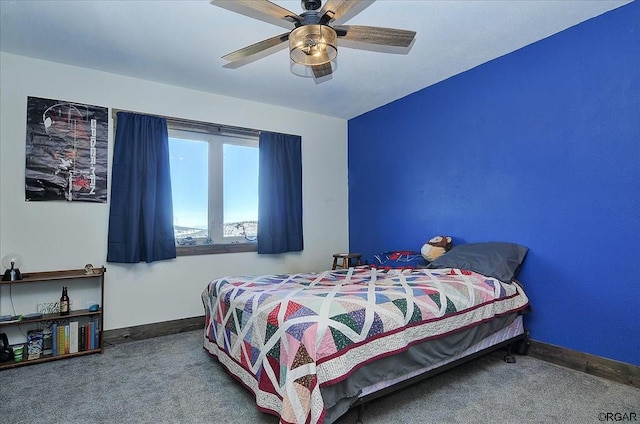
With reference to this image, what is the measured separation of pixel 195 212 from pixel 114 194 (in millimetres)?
825

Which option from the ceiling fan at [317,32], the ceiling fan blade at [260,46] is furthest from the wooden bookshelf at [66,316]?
the ceiling fan at [317,32]

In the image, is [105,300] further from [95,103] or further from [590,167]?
[590,167]

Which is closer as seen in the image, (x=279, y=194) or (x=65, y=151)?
(x=65, y=151)

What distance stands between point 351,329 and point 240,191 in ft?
9.23

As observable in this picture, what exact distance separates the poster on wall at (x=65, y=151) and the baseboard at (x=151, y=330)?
51.8 inches

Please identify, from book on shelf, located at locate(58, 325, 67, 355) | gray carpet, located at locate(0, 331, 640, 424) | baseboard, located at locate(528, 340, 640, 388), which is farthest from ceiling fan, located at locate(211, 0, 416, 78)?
book on shelf, located at locate(58, 325, 67, 355)

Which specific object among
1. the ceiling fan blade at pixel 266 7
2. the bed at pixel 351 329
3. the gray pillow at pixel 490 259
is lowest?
the bed at pixel 351 329

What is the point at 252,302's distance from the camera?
217cm

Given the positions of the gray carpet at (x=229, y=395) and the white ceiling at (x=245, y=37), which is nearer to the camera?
the gray carpet at (x=229, y=395)

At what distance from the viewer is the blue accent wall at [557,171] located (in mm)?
2412

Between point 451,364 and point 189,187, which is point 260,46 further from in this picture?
point 451,364

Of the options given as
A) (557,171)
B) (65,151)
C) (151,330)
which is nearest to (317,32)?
(557,171)

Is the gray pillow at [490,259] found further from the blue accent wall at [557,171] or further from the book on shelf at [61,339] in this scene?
the book on shelf at [61,339]

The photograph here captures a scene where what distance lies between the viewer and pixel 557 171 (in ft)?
9.05
